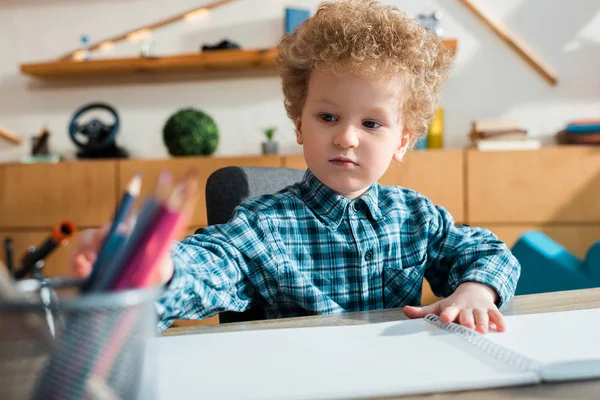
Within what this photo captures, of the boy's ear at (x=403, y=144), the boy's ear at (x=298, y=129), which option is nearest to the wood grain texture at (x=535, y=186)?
the boy's ear at (x=403, y=144)

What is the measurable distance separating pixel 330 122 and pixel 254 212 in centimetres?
19

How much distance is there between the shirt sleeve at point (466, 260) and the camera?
2.65ft

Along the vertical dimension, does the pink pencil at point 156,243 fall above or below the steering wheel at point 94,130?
below

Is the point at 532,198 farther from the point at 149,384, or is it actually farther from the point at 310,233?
the point at 149,384

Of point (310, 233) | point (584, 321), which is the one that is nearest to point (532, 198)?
point (310, 233)

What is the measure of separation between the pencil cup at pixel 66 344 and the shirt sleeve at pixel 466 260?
0.60 metres

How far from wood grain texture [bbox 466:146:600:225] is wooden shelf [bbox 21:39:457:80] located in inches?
26.1

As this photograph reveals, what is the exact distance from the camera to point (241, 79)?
3.23m

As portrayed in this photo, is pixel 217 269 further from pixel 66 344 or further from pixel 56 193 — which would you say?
pixel 56 193

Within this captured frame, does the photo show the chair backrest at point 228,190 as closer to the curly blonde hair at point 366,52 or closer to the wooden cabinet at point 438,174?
the curly blonde hair at point 366,52

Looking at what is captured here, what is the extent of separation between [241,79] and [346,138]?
7.93ft

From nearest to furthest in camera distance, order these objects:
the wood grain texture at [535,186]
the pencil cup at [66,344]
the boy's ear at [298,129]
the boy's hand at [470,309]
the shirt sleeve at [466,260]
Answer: the pencil cup at [66,344], the boy's hand at [470,309], the shirt sleeve at [466,260], the boy's ear at [298,129], the wood grain texture at [535,186]

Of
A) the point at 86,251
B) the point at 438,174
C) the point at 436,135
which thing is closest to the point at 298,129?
the point at 86,251

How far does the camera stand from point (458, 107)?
313 centimetres
